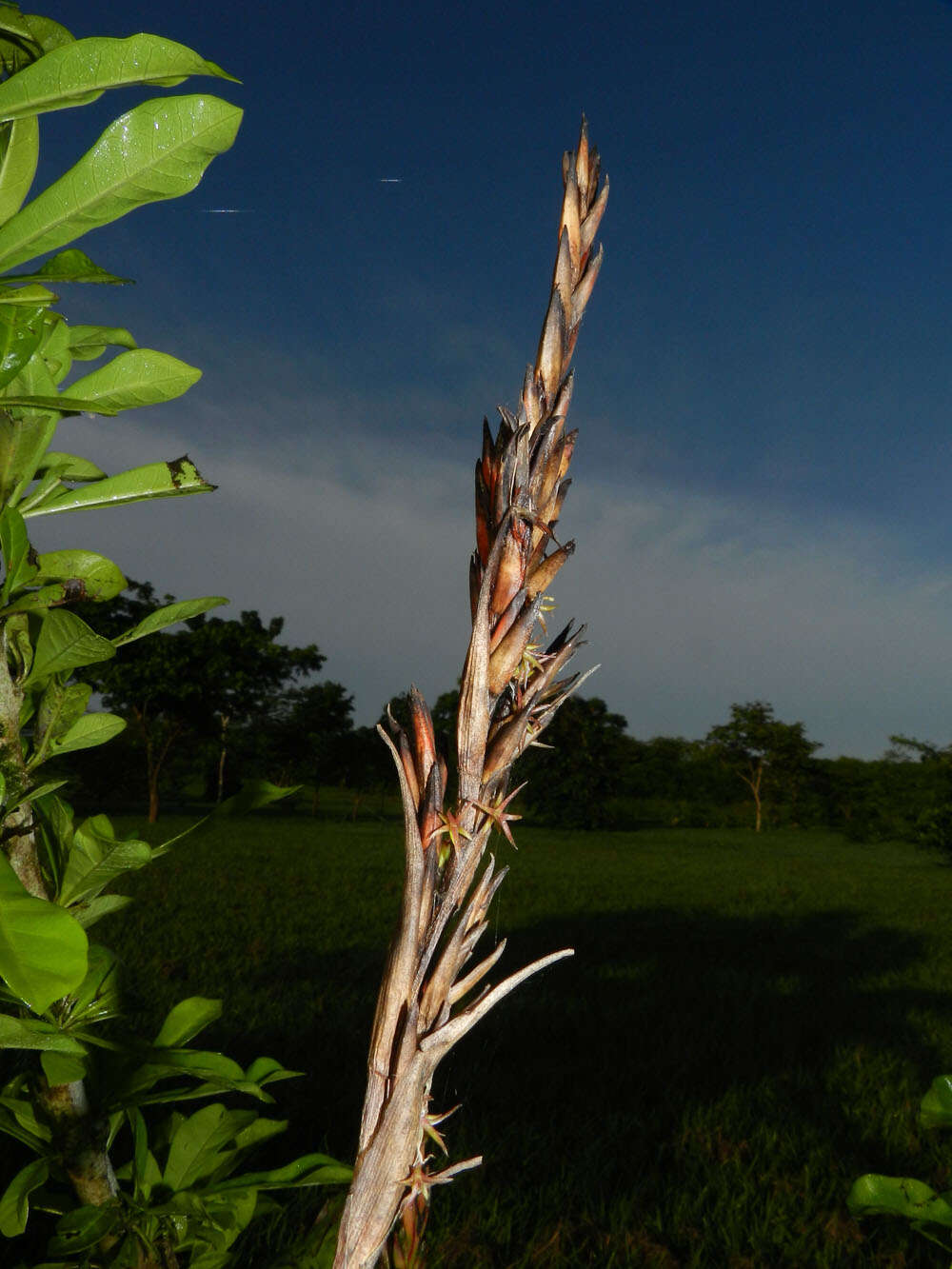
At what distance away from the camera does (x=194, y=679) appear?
934 inches

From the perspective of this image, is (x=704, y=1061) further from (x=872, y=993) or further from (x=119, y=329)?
(x=119, y=329)

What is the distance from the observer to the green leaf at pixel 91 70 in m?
0.63

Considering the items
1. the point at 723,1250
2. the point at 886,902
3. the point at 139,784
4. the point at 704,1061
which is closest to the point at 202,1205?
the point at 723,1250

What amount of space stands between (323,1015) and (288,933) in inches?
127

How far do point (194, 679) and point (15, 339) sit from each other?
24.2 meters

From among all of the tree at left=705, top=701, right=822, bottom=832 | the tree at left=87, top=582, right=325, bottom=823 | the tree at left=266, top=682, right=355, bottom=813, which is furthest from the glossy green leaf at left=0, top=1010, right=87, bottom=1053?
the tree at left=705, top=701, right=822, bottom=832

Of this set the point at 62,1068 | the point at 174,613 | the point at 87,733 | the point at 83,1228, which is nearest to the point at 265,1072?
the point at 83,1228

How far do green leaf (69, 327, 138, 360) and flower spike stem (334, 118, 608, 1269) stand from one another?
0.60 metres

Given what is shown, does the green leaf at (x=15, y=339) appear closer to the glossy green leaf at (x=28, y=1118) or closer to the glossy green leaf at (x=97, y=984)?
the glossy green leaf at (x=97, y=984)

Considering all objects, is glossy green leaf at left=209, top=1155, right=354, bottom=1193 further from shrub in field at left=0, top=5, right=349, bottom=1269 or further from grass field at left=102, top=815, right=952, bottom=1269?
grass field at left=102, top=815, right=952, bottom=1269

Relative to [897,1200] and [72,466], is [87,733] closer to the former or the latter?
[72,466]

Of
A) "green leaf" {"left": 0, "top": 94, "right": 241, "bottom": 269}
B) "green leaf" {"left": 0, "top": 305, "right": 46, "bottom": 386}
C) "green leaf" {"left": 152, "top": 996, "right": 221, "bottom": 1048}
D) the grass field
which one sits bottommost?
the grass field

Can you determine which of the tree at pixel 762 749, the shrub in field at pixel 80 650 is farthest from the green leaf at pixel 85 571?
the tree at pixel 762 749

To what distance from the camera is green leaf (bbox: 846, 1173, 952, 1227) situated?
56.5 inches
